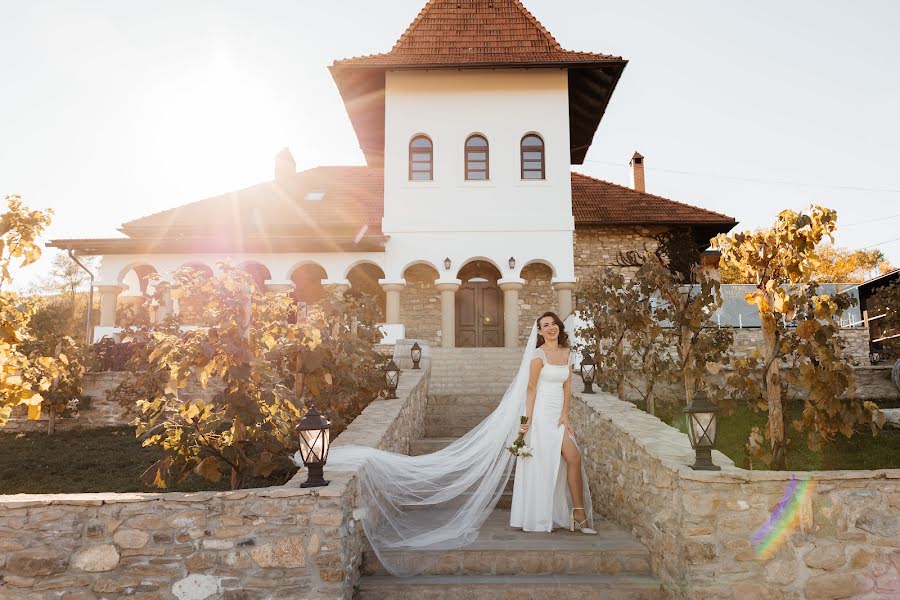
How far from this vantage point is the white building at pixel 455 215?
17797 mm

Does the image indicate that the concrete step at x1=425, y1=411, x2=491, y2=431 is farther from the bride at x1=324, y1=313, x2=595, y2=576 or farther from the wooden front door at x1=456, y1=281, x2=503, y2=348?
the wooden front door at x1=456, y1=281, x2=503, y2=348

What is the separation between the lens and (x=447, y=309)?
17828 mm

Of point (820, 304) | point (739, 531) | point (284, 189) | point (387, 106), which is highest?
point (387, 106)

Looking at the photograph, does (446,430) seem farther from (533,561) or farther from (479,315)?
(479,315)

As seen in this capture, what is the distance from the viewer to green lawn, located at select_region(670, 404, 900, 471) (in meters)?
8.36

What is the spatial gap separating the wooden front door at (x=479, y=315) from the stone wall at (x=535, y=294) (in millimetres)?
844

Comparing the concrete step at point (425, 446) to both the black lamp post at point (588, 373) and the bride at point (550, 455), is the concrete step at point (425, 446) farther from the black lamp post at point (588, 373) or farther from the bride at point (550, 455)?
the bride at point (550, 455)

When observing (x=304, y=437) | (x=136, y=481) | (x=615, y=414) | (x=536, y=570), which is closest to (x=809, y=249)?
(x=615, y=414)

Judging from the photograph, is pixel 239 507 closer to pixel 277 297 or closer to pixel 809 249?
pixel 277 297

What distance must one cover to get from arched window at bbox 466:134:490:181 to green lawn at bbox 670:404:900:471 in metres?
10.1

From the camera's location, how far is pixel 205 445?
580cm

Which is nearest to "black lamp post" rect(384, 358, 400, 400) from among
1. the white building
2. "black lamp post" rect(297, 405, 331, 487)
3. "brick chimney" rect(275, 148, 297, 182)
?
"black lamp post" rect(297, 405, 331, 487)

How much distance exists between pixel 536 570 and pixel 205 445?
9.92ft

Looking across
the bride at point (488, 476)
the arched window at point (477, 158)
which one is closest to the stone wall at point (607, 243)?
the arched window at point (477, 158)
